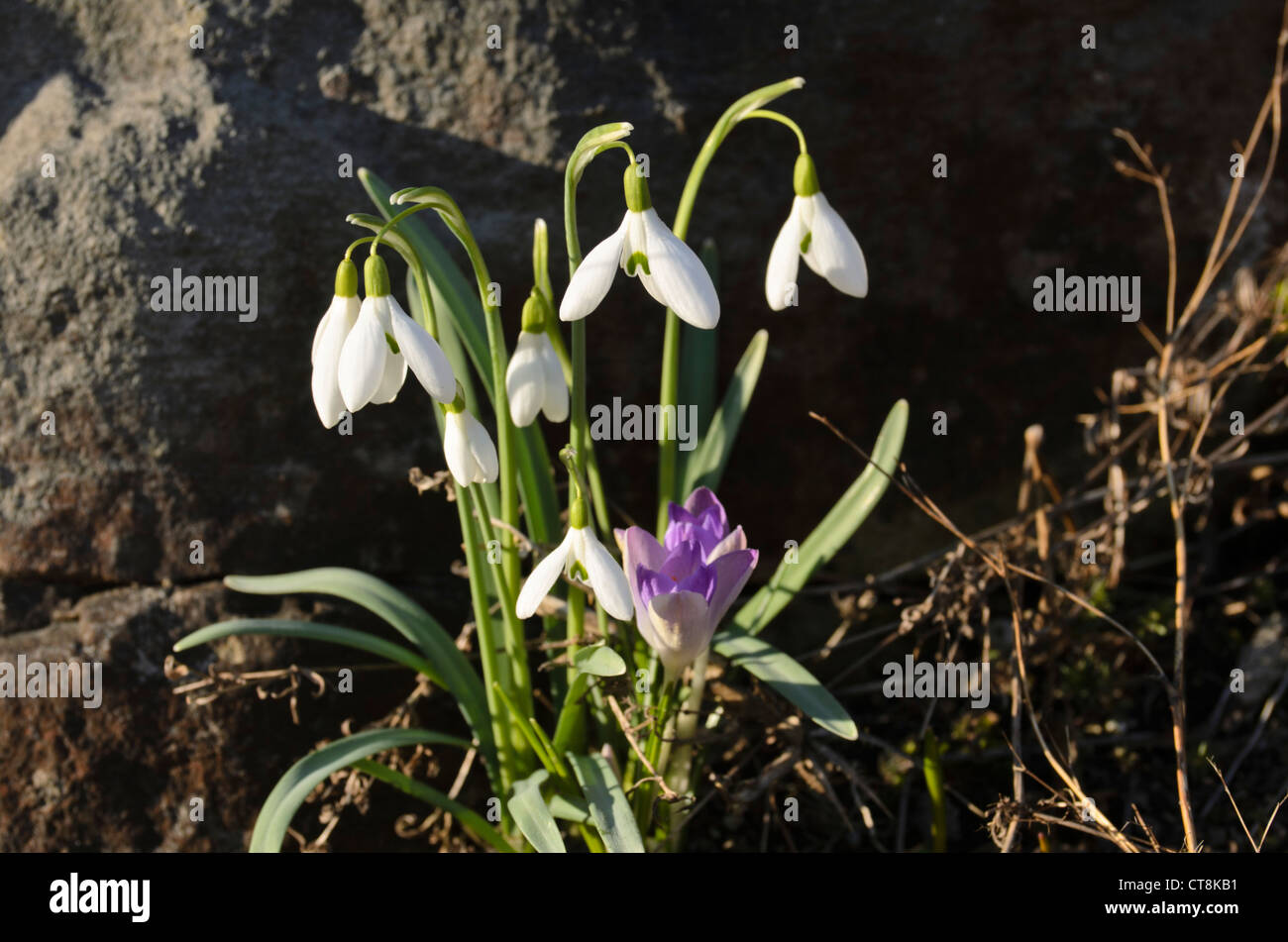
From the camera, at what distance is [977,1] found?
6.95ft

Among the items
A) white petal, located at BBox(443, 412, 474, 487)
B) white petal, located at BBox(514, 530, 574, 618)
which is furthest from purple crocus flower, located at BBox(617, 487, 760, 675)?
white petal, located at BBox(443, 412, 474, 487)

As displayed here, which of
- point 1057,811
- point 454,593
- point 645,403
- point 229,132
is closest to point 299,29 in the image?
point 229,132

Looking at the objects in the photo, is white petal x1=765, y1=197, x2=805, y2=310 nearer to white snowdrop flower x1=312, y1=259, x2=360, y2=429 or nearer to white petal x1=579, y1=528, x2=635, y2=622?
white petal x1=579, y1=528, x2=635, y2=622

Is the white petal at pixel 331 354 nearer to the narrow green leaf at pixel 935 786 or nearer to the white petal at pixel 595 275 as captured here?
the white petal at pixel 595 275

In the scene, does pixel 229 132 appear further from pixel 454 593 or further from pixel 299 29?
pixel 454 593

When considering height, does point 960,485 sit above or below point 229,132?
below

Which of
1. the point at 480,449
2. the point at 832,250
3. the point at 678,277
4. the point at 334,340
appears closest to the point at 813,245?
the point at 832,250

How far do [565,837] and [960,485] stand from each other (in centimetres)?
105

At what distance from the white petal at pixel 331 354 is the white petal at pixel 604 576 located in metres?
0.31

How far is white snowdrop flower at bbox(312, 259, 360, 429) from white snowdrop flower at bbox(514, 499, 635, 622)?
0.96 ft

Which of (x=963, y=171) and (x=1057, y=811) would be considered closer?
(x=1057, y=811)

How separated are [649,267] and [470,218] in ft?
2.79

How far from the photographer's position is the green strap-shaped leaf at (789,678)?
1.49 meters

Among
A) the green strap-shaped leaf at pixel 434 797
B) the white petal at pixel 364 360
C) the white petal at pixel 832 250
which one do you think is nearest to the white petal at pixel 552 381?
→ the white petal at pixel 364 360
